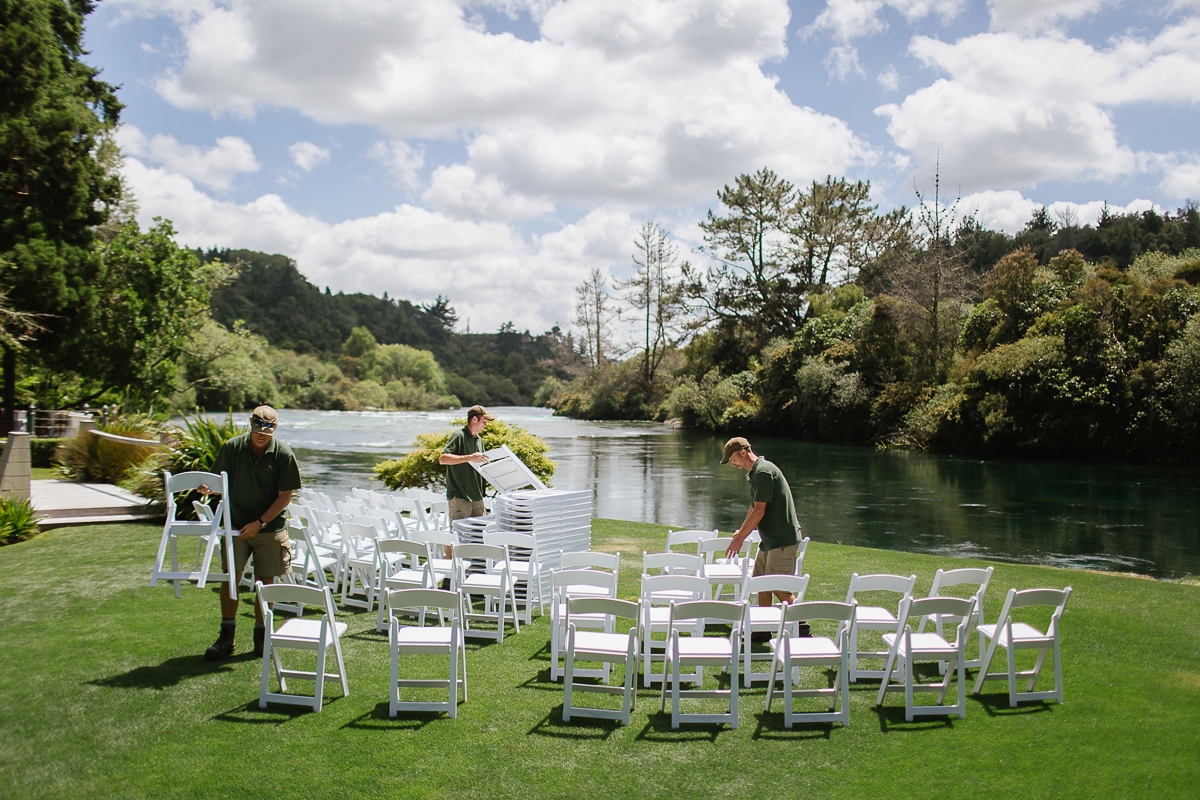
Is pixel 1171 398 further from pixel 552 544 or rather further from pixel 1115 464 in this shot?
pixel 552 544

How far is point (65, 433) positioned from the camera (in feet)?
72.6

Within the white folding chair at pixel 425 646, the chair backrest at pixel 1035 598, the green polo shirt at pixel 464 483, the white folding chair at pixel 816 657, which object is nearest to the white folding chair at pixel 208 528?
the white folding chair at pixel 425 646

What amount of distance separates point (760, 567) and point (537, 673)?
208 centimetres

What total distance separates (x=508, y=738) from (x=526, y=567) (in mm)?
3185

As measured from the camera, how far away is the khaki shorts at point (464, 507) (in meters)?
9.11

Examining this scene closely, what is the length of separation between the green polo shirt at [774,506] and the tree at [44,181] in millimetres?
17527

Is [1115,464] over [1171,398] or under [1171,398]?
under

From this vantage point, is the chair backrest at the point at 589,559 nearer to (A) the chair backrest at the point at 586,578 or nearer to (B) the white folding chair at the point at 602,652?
(A) the chair backrest at the point at 586,578

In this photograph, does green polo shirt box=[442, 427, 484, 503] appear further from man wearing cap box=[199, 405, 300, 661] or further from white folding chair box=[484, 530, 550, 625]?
man wearing cap box=[199, 405, 300, 661]

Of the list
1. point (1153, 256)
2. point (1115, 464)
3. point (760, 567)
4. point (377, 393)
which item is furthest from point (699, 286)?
point (760, 567)

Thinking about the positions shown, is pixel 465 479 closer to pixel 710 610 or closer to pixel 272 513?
pixel 272 513

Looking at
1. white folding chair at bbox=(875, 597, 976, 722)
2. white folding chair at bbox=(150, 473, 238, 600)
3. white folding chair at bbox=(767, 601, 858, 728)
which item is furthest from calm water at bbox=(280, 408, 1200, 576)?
white folding chair at bbox=(150, 473, 238, 600)

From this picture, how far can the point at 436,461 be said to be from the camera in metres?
14.8

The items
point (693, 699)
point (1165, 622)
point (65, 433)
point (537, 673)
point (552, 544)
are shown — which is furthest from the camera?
point (65, 433)
